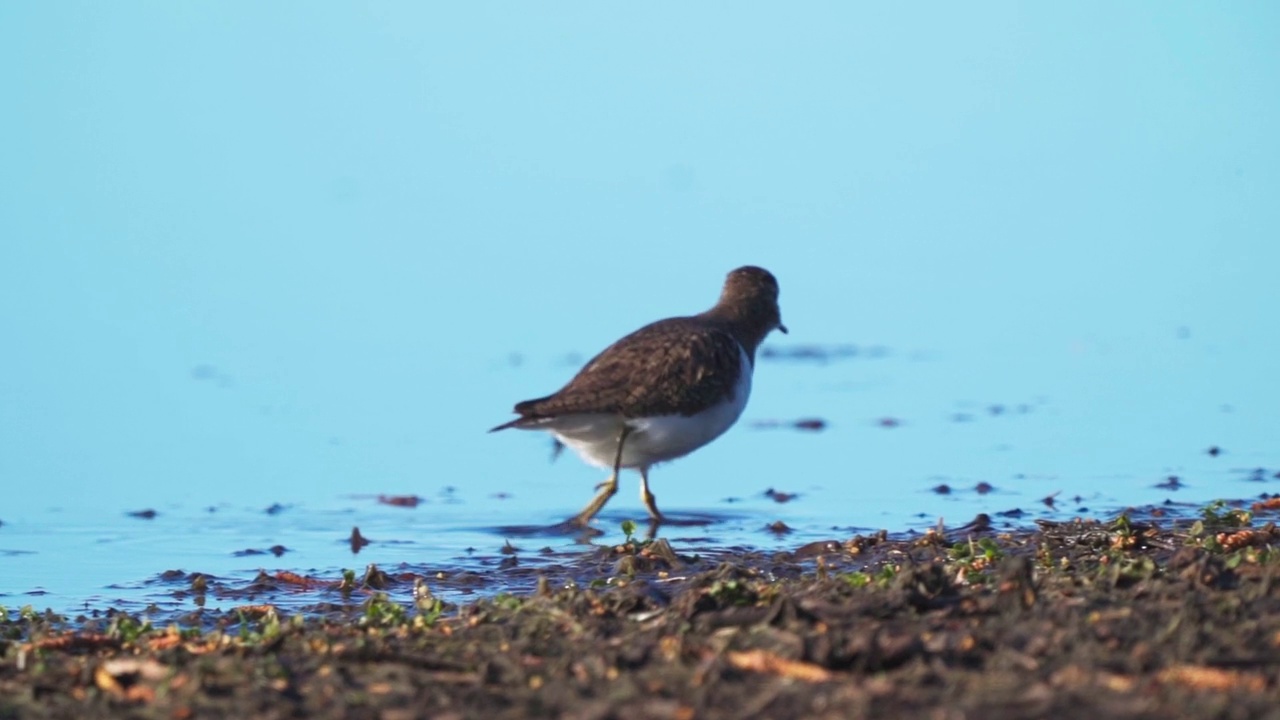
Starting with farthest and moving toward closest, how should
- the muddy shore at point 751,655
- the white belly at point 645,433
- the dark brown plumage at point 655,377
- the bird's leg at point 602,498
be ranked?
the bird's leg at point 602,498
the white belly at point 645,433
the dark brown plumage at point 655,377
the muddy shore at point 751,655

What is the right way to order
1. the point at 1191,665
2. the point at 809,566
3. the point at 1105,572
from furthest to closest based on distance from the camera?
the point at 809,566 → the point at 1105,572 → the point at 1191,665

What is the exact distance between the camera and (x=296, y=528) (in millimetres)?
9328

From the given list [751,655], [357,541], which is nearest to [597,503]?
[357,541]

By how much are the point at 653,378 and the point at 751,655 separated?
4873 millimetres

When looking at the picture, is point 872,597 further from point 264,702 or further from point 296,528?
point 296,528

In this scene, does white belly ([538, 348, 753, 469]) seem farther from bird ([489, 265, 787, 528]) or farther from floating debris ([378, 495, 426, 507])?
floating debris ([378, 495, 426, 507])

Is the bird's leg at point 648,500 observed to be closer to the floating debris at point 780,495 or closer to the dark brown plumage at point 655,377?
the dark brown plumage at point 655,377

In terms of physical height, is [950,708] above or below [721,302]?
below

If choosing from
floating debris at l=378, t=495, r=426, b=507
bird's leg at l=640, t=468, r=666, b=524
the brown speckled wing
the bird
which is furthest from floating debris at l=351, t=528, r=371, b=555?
bird's leg at l=640, t=468, r=666, b=524

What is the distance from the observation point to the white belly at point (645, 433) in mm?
8906

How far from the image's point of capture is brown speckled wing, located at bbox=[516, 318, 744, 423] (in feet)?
28.9

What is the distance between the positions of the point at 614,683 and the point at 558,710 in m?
0.22

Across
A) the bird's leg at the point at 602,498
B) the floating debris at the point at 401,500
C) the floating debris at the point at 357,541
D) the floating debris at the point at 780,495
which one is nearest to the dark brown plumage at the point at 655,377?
the bird's leg at the point at 602,498

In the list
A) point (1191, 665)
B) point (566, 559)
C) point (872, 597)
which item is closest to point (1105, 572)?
point (872, 597)
